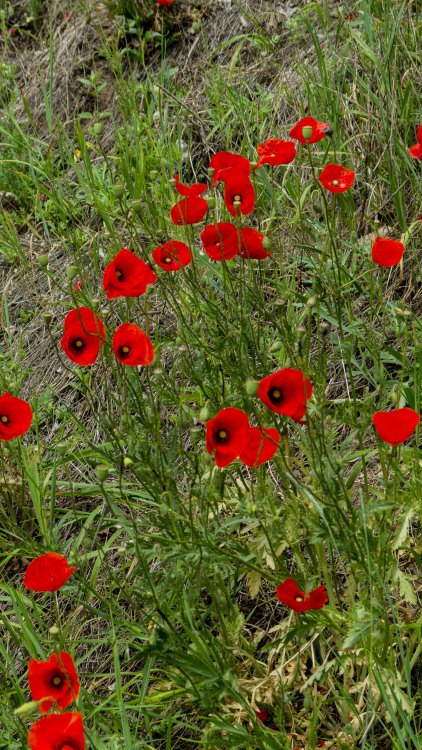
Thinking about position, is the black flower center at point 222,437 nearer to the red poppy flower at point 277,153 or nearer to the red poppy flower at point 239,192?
the red poppy flower at point 239,192

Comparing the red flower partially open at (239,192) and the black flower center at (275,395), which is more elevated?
the red flower partially open at (239,192)

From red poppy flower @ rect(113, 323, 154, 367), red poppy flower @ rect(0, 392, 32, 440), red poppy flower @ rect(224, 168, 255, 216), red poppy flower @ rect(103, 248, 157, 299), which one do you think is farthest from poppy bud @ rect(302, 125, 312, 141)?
red poppy flower @ rect(0, 392, 32, 440)

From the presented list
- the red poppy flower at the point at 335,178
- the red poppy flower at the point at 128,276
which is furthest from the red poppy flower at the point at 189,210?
the red poppy flower at the point at 335,178

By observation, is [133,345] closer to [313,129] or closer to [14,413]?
[14,413]

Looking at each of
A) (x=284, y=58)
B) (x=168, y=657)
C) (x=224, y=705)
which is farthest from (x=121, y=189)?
(x=284, y=58)

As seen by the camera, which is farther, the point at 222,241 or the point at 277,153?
the point at 277,153

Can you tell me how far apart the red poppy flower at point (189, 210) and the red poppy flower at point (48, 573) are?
3.00 ft

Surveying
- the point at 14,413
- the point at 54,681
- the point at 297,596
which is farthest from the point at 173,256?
the point at 54,681

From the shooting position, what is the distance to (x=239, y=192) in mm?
1908

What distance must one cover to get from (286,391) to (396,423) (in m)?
0.23

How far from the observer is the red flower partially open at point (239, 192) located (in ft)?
6.23

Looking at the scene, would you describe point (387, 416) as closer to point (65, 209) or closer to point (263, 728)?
point (263, 728)

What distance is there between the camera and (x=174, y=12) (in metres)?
3.99

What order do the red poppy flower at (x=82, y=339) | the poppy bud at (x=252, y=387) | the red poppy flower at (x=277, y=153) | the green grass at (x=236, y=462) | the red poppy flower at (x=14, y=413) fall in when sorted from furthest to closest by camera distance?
the red poppy flower at (x=277, y=153) < the red poppy flower at (x=14, y=413) < the red poppy flower at (x=82, y=339) < the green grass at (x=236, y=462) < the poppy bud at (x=252, y=387)
